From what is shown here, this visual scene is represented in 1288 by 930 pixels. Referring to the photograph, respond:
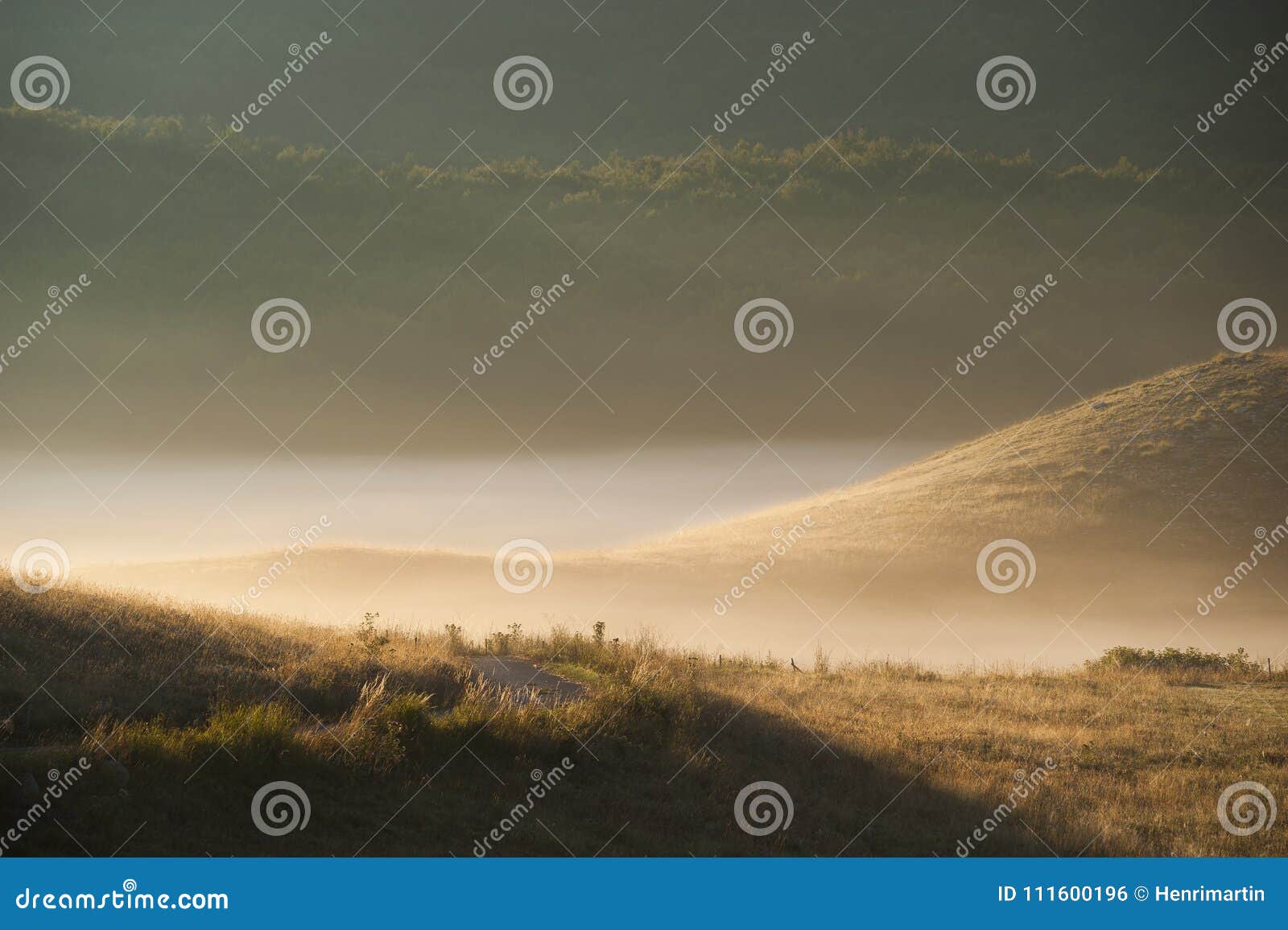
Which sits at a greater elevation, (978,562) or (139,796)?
(978,562)

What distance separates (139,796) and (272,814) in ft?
4.40

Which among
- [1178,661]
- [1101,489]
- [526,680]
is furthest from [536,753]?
[1101,489]

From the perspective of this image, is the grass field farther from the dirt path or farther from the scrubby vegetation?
the scrubby vegetation

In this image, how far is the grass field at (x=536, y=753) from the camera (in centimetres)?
1091

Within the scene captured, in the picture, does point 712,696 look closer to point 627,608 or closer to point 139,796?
point 139,796

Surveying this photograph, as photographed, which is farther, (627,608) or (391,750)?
(627,608)

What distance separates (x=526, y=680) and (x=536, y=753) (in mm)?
4589

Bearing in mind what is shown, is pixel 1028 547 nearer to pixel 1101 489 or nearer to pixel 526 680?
pixel 1101 489

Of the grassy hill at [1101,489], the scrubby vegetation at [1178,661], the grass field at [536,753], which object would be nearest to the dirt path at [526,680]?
the grass field at [536,753]

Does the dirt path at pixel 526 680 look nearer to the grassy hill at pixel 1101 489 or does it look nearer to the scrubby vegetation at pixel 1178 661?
the scrubby vegetation at pixel 1178 661

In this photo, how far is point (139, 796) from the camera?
10492 millimetres

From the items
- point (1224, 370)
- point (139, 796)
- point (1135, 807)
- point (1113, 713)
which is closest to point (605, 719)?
point (139, 796)

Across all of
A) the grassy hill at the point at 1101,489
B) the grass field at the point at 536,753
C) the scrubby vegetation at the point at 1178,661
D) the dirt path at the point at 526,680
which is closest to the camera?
the grass field at the point at 536,753

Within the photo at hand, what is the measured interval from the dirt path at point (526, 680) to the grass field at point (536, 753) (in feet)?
1.51
